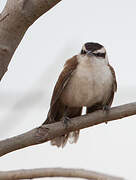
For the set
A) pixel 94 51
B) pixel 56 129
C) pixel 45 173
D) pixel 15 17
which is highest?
pixel 94 51

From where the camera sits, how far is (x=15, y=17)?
1.95 m

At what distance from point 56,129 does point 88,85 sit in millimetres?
1329

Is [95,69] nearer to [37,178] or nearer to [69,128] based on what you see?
[69,128]

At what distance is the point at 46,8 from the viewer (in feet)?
6.37

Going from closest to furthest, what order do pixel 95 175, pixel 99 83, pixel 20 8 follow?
1. pixel 20 8
2. pixel 95 175
3. pixel 99 83

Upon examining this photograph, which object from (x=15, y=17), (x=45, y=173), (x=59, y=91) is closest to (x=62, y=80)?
(x=59, y=91)

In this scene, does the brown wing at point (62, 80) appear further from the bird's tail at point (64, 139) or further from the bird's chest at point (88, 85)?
the bird's tail at point (64, 139)

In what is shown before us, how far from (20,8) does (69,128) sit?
3.75ft

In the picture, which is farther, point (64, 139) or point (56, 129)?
point (64, 139)

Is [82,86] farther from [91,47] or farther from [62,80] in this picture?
[91,47]

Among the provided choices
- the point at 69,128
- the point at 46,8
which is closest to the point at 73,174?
the point at 69,128

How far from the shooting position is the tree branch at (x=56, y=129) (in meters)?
2.30

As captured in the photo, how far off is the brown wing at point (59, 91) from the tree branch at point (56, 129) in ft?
3.03

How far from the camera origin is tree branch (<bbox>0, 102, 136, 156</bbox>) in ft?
7.55
